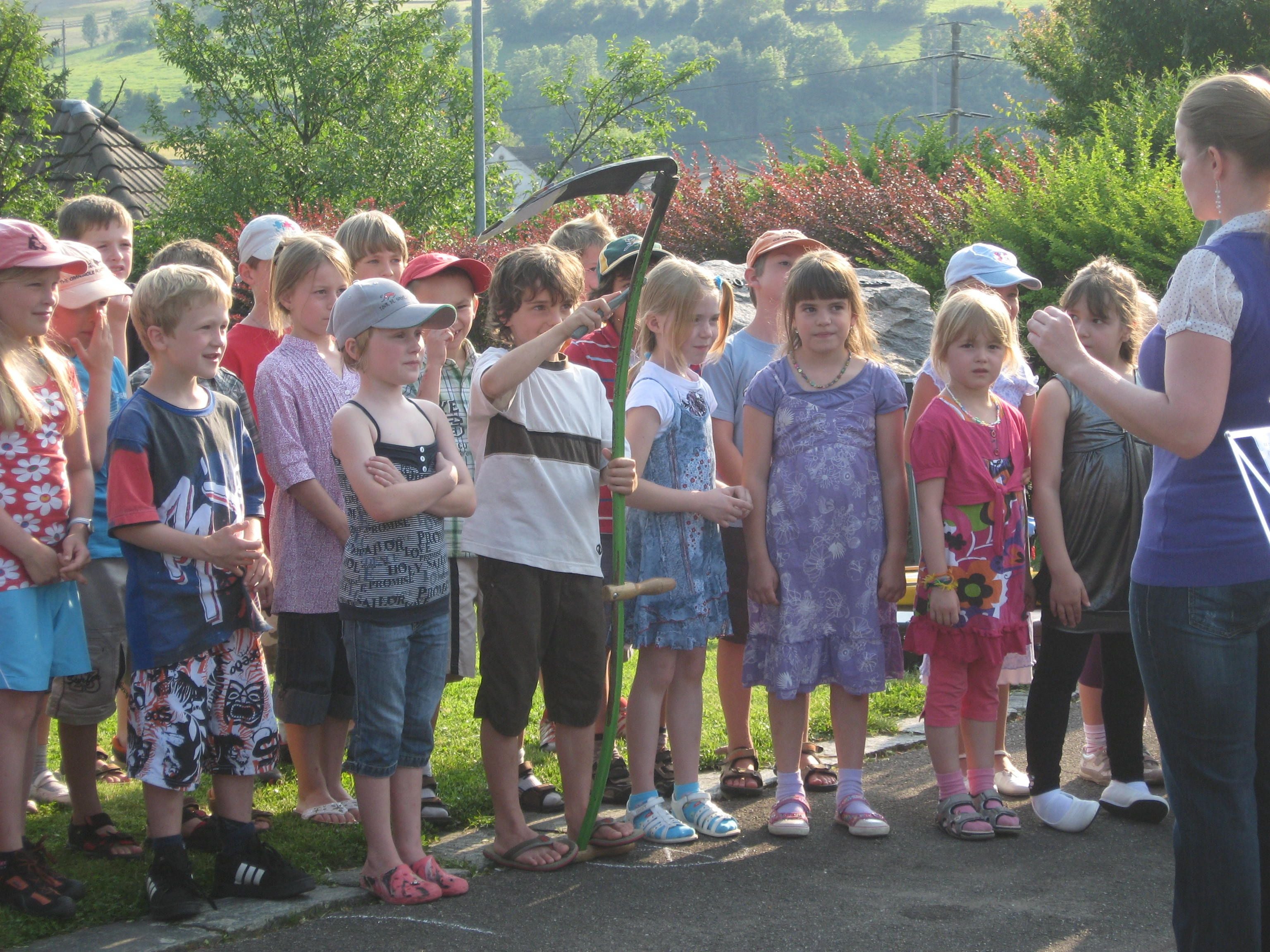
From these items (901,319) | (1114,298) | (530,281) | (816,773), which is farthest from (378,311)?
(901,319)

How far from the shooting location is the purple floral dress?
4418 millimetres

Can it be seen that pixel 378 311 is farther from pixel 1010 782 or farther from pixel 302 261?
pixel 1010 782

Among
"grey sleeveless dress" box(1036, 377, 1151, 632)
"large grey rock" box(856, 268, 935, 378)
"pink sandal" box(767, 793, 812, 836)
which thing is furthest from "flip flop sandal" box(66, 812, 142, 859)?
"large grey rock" box(856, 268, 935, 378)

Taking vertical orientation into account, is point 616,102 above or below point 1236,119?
above

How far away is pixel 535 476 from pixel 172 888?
5.13 feet

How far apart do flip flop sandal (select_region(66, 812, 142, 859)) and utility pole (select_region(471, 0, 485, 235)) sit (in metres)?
18.6

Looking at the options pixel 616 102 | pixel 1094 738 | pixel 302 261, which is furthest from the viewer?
pixel 616 102

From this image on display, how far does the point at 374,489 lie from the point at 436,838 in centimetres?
136

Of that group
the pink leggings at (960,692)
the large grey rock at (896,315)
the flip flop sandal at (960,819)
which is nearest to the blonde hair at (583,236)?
the pink leggings at (960,692)

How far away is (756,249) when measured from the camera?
17.4ft

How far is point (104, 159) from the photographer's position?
2461cm

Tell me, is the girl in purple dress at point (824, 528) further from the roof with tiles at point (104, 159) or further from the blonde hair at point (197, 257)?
the roof with tiles at point (104, 159)

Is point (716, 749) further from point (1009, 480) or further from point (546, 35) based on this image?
point (546, 35)

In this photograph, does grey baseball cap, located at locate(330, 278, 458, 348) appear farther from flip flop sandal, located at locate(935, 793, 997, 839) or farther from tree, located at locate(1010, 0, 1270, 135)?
tree, located at locate(1010, 0, 1270, 135)
